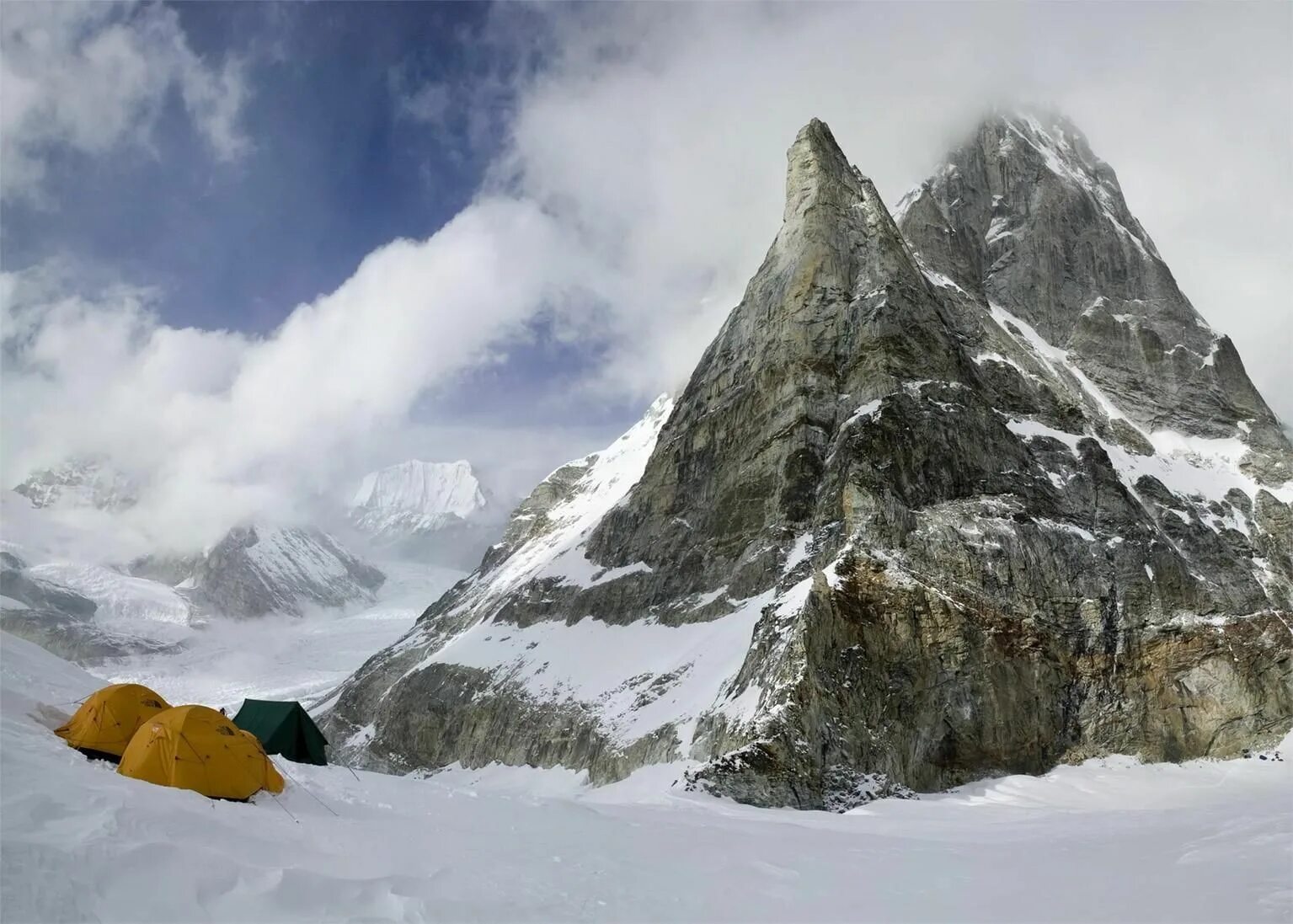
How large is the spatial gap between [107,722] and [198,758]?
4.31 metres

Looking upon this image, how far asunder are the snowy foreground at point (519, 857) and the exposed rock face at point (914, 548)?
1186 centimetres

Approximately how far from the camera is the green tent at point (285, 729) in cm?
2980

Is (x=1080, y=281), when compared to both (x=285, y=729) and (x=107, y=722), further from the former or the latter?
(x=107, y=722)

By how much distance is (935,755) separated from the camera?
33938 millimetres

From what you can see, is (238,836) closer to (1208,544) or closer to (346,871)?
(346,871)

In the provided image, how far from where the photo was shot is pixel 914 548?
129 feet

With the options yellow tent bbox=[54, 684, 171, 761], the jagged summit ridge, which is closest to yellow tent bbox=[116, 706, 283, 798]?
yellow tent bbox=[54, 684, 171, 761]

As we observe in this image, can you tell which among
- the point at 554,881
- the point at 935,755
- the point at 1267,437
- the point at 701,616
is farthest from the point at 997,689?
the point at 1267,437

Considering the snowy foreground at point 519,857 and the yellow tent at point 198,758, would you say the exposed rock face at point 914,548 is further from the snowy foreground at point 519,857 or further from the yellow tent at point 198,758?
the yellow tent at point 198,758

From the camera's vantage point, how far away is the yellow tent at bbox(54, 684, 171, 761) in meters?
16.3

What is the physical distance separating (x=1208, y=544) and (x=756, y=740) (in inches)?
1525

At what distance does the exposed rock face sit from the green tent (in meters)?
15.2

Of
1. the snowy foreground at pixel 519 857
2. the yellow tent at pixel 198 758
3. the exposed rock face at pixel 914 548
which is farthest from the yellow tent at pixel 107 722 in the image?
the exposed rock face at pixel 914 548

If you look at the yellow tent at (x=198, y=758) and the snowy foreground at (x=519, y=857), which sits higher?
the yellow tent at (x=198, y=758)
